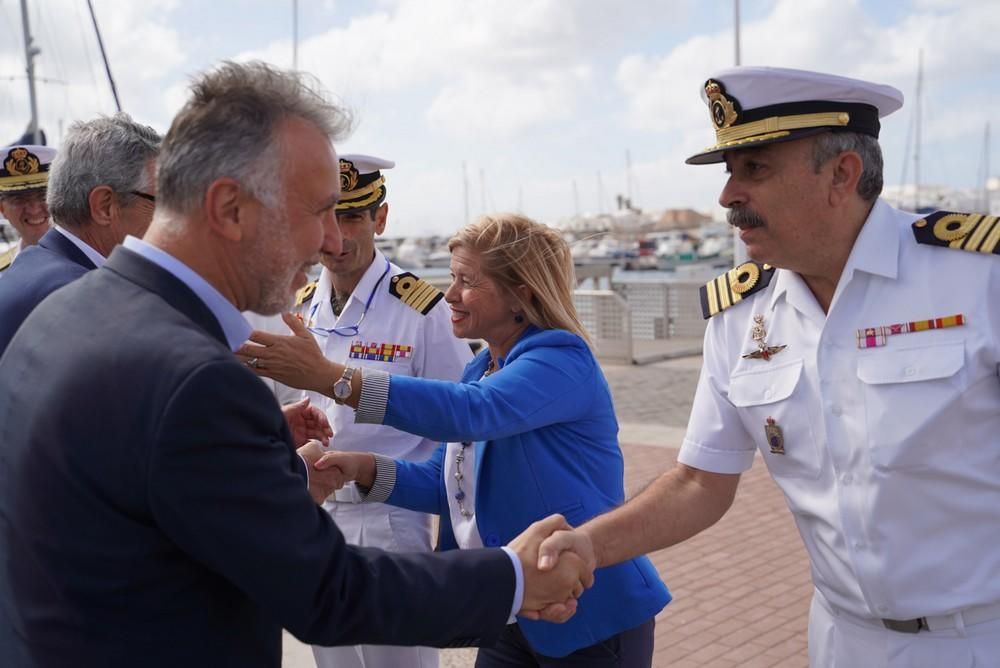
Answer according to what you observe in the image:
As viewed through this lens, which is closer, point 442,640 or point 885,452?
point 442,640

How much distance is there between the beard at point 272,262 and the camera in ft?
5.91

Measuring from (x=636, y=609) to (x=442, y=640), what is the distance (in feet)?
3.43

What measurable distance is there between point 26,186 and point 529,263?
2.94m

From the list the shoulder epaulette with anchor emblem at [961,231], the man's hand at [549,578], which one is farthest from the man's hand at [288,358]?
the shoulder epaulette with anchor emblem at [961,231]

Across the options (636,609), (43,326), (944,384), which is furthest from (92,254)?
(944,384)

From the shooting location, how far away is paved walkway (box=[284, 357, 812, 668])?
472cm

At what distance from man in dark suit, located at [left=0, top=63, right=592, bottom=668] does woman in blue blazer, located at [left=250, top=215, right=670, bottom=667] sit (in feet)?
2.65

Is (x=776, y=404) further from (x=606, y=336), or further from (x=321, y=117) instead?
(x=606, y=336)

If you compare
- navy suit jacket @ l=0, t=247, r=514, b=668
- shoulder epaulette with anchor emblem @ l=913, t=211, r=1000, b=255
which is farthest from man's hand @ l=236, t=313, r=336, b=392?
shoulder epaulette with anchor emblem @ l=913, t=211, r=1000, b=255

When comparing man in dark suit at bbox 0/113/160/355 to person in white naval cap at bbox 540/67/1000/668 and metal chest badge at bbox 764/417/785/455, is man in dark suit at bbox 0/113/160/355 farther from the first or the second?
metal chest badge at bbox 764/417/785/455

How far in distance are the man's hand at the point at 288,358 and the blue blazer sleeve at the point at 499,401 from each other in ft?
0.66

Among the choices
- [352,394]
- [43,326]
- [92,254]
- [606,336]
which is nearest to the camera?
[43,326]

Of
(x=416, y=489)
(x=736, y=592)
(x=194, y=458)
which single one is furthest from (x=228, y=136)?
(x=736, y=592)

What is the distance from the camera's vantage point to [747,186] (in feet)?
8.03
